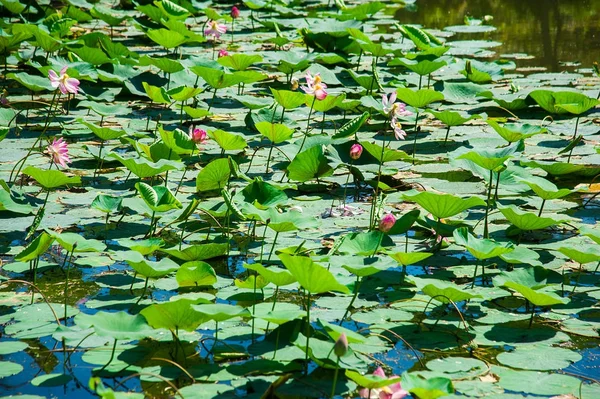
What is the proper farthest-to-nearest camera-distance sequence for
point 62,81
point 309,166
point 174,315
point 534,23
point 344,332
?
point 534,23 < point 62,81 < point 309,166 < point 174,315 < point 344,332

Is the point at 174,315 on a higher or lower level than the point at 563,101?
lower

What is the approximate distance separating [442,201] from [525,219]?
298 millimetres

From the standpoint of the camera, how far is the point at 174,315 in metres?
2.01

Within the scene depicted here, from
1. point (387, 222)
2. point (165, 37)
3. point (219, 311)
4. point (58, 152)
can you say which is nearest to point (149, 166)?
point (58, 152)

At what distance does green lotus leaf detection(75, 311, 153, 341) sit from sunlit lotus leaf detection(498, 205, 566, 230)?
51.4 inches

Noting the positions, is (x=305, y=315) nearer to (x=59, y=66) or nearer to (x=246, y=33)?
(x=59, y=66)

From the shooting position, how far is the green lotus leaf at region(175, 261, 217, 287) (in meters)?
2.38

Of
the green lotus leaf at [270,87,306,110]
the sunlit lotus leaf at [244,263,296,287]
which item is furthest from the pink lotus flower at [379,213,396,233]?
the green lotus leaf at [270,87,306,110]

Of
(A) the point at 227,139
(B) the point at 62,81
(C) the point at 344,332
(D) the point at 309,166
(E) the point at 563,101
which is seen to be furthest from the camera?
(E) the point at 563,101

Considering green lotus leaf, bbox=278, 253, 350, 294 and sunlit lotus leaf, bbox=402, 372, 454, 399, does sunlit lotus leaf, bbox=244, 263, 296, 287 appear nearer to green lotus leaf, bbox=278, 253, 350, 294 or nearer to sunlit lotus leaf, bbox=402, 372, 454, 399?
green lotus leaf, bbox=278, 253, 350, 294

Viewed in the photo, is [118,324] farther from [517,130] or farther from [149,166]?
[517,130]

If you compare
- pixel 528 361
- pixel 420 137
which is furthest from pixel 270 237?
pixel 420 137

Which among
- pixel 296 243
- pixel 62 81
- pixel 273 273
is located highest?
pixel 62 81

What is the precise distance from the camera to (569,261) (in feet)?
9.16
